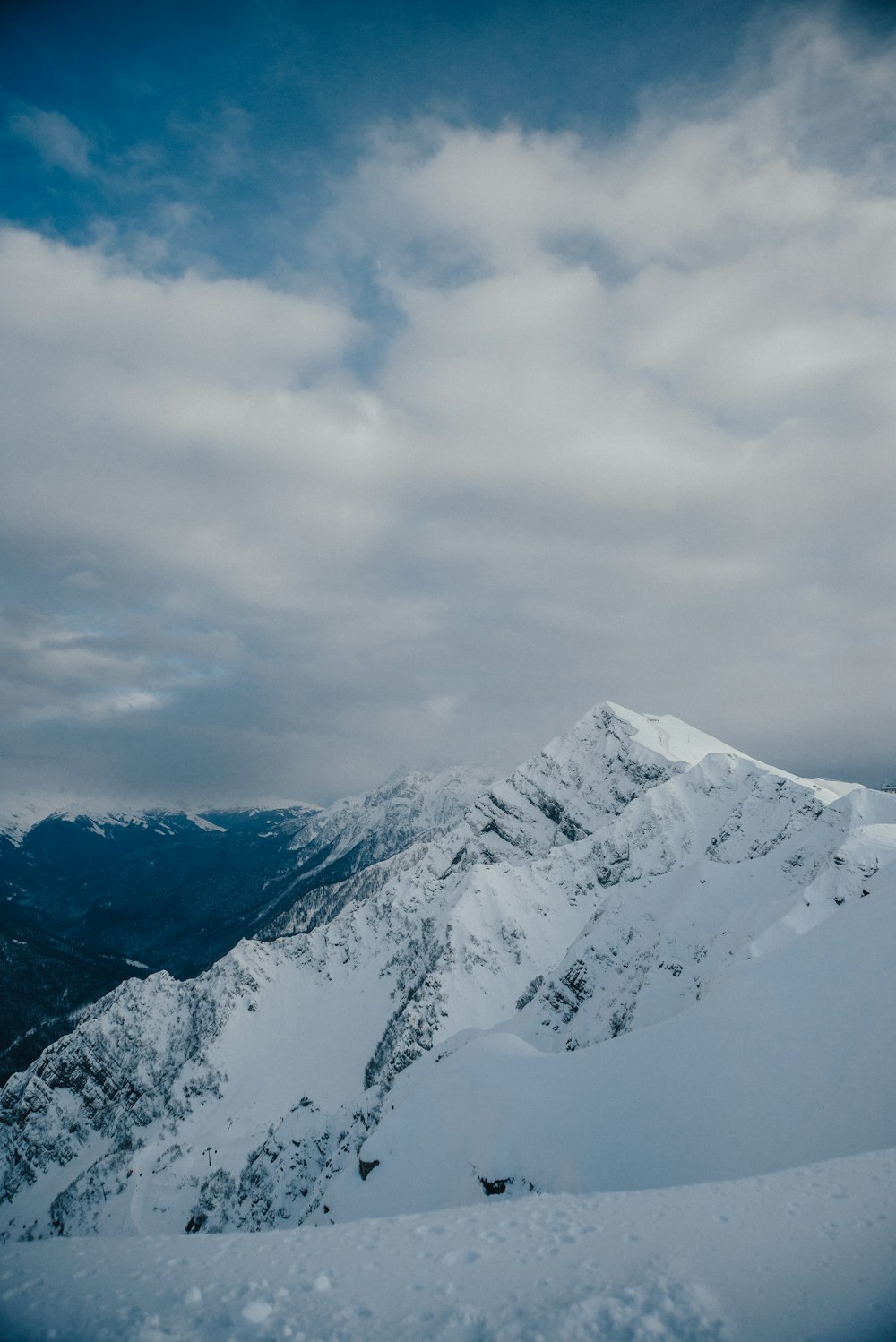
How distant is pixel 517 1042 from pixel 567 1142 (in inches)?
892

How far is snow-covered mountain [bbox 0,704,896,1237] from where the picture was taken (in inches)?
1110

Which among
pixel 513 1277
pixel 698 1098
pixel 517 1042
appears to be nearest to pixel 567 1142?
pixel 698 1098

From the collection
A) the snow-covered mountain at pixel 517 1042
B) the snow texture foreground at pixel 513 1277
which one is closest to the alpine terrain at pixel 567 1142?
the snow texture foreground at pixel 513 1277

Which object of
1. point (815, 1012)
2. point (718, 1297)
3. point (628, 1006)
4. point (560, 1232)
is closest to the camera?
point (718, 1297)

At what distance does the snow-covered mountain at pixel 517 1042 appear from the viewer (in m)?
28.2

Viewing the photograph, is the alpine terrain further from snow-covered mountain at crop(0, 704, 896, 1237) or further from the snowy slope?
snow-covered mountain at crop(0, 704, 896, 1237)

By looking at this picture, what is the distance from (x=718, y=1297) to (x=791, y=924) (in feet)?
215

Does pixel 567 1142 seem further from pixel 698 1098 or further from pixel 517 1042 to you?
pixel 517 1042

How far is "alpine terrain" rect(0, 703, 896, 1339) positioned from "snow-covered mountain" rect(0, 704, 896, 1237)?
0.89 ft

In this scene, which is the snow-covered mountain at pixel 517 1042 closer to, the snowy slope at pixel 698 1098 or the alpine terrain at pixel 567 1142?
the snowy slope at pixel 698 1098

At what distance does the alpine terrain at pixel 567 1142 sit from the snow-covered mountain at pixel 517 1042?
0.27 m

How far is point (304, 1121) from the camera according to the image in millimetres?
76375

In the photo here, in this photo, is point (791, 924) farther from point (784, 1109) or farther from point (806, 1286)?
point (806, 1286)

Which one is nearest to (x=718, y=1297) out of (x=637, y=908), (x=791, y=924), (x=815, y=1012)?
(x=815, y=1012)
